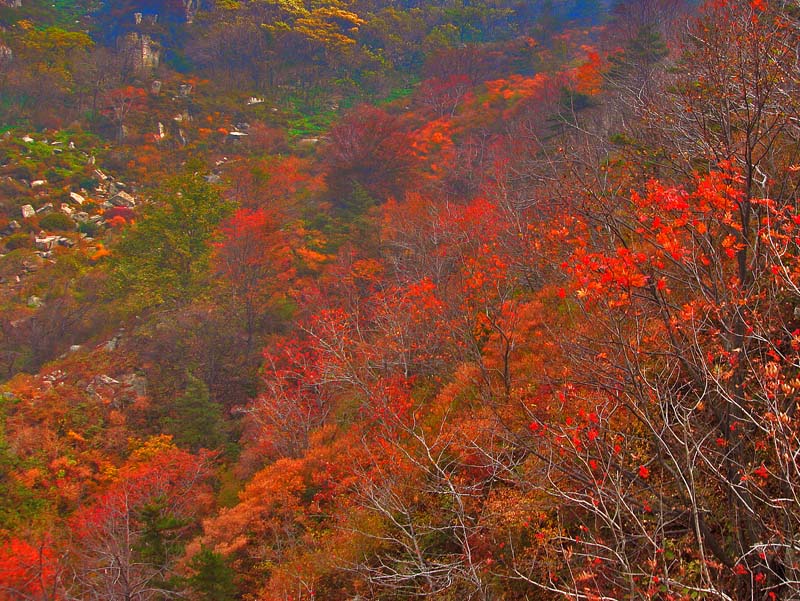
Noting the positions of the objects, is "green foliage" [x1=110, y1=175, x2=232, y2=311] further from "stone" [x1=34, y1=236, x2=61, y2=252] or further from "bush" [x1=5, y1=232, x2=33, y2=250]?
"bush" [x1=5, y1=232, x2=33, y2=250]

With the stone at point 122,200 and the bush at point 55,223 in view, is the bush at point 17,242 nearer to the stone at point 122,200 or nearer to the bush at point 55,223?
the bush at point 55,223

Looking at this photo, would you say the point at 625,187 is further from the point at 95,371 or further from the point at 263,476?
the point at 95,371

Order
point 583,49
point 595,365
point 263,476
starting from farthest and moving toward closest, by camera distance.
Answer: point 583,49 → point 263,476 → point 595,365

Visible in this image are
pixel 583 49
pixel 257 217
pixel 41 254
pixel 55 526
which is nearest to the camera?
pixel 55 526

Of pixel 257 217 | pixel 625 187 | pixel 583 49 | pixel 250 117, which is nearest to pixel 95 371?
pixel 257 217

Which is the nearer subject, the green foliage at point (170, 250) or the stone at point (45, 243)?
the green foliage at point (170, 250)

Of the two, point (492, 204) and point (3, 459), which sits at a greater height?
point (492, 204)

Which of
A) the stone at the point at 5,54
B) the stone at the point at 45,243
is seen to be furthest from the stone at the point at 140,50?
the stone at the point at 45,243
